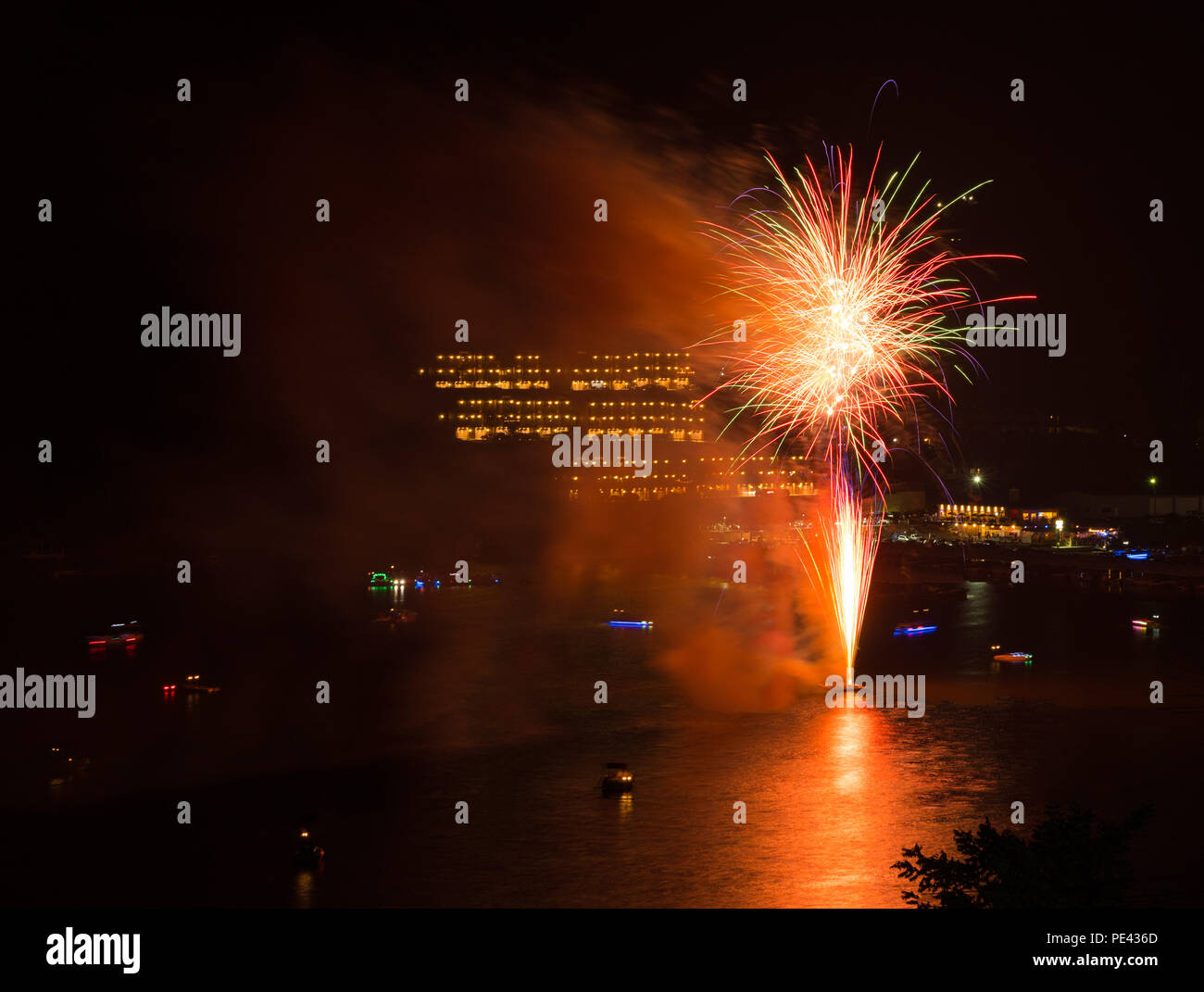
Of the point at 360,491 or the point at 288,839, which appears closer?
the point at 288,839

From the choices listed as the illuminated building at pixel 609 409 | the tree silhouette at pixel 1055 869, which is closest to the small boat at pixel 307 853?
the tree silhouette at pixel 1055 869

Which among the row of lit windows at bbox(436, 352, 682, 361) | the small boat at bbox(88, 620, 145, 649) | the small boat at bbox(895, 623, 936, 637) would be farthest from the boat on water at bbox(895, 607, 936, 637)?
the row of lit windows at bbox(436, 352, 682, 361)

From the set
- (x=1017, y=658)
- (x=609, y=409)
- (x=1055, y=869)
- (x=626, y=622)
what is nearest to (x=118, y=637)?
(x=626, y=622)

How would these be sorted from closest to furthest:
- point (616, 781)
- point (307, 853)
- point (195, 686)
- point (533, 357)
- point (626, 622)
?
point (307, 853), point (616, 781), point (195, 686), point (626, 622), point (533, 357)

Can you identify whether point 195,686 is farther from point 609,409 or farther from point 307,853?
point 609,409

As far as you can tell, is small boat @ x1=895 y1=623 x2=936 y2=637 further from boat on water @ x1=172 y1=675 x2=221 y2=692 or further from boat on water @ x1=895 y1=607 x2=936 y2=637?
boat on water @ x1=172 y1=675 x2=221 y2=692
